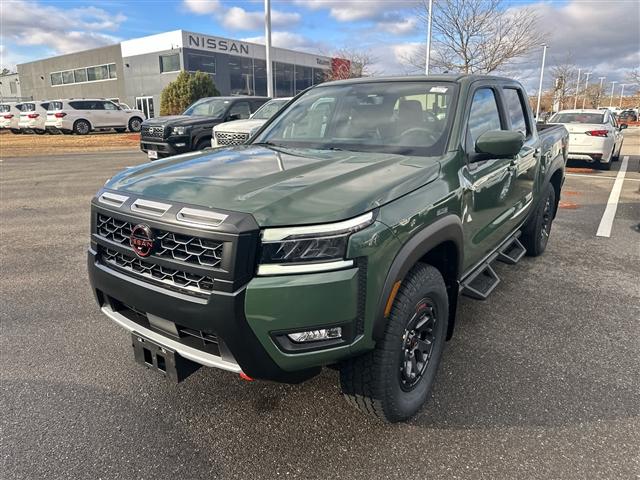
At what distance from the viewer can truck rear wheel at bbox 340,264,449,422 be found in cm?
223

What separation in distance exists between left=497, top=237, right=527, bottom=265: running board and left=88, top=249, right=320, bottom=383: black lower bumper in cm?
281

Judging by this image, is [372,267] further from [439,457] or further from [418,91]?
[418,91]

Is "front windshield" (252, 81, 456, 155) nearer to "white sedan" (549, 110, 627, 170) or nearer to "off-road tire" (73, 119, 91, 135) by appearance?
"white sedan" (549, 110, 627, 170)

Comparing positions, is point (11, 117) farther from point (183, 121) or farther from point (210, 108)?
point (183, 121)

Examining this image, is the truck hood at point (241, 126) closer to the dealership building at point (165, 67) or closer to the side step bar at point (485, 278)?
the side step bar at point (485, 278)

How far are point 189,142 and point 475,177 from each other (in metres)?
9.21

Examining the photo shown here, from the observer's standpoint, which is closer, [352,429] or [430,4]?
[352,429]

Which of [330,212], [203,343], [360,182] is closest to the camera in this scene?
[330,212]

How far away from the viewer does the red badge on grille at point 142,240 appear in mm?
2123

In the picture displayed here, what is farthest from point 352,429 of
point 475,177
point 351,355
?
point 475,177

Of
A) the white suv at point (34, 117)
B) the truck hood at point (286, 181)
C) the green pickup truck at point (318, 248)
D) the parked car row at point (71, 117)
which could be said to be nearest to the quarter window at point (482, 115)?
the green pickup truck at point (318, 248)

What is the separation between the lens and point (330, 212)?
198cm

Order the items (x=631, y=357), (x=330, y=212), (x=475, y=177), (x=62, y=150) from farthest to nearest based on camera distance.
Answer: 1. (x=62, y=150)
2. (x=631, y=357)
3. (x=475, y=177)
4. (x=330, y=212)

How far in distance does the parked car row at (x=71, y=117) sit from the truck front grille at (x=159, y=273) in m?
25.0
